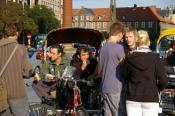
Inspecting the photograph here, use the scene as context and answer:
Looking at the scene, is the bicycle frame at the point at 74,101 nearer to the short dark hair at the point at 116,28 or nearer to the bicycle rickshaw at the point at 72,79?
the bicycle rickshaw at the point at 72,79

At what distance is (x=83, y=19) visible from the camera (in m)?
177

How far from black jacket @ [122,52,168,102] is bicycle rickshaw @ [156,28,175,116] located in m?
3.23

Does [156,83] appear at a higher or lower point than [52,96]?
higher

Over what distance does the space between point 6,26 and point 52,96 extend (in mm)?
2924

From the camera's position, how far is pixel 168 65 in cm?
1069

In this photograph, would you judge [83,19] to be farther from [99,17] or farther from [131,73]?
[131,73]

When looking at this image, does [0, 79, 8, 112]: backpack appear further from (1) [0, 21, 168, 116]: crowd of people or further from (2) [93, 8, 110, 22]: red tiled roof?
(2) [93, 8, 110, 22]: red tiled roof

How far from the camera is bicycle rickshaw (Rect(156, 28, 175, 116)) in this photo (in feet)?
31.6

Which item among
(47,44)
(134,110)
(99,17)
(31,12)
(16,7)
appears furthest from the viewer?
(99,17)

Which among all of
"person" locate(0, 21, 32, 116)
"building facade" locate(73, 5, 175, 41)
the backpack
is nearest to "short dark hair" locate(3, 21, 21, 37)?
"person" locate(0, 21, 32, 116)

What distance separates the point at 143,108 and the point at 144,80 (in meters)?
0.30

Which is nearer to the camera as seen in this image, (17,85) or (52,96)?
(17,85)

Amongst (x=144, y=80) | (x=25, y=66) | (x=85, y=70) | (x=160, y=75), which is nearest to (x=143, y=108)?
(x=144, y=80)

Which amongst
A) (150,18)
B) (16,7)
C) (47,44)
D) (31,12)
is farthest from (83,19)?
(47,44)
